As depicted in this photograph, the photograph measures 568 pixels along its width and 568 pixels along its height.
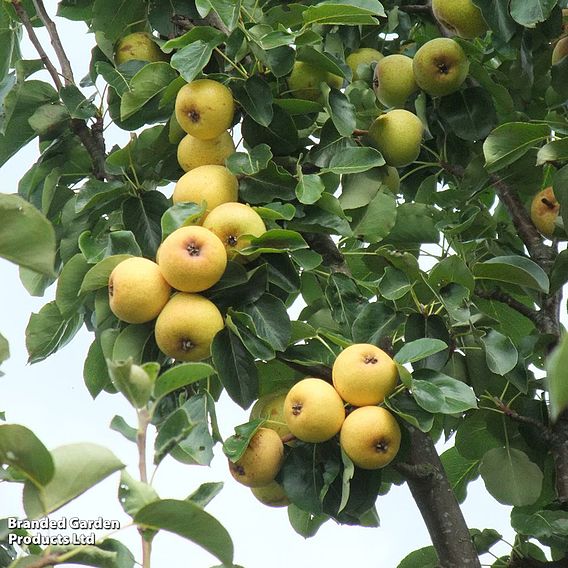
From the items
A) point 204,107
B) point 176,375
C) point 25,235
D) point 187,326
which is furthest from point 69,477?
point 204,107

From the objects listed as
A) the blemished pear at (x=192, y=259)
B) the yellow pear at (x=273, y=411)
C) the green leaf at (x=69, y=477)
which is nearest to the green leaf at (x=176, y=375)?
the green leaf at (x=69, y=477)

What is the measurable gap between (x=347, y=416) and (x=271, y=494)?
0.91 ft

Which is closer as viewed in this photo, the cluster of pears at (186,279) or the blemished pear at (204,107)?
the cluster of pears at (186,279)

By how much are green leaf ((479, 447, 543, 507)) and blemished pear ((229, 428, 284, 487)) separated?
61cm

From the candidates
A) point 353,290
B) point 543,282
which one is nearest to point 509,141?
point 543,282

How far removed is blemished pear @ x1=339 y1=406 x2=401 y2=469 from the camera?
1.67 metres

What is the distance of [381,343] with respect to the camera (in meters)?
1.96

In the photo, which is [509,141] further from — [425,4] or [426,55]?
[425,4]

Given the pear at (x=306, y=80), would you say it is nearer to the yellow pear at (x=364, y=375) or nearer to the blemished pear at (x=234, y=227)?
the blemished pear at (x=234, y=227)

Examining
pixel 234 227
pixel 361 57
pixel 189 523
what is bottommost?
pixel 189 523

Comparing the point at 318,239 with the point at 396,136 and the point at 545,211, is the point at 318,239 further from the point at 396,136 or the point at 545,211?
the point at 545,211

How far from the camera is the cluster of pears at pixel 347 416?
5.51 ft

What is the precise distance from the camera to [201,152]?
192cm

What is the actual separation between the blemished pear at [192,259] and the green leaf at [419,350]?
1.13ft
